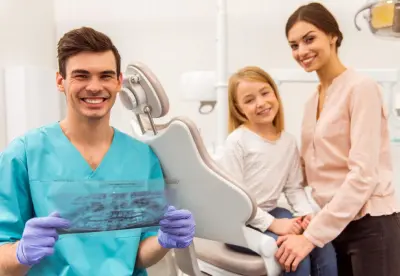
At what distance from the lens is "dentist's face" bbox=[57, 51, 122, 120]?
1124 millimetres

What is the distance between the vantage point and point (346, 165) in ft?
4.45

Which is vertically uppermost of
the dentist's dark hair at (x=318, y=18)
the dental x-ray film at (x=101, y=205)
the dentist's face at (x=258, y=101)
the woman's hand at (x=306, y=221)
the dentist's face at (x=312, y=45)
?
the dentist's dark hair at (x=318, y=18)

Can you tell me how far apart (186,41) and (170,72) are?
204 mm

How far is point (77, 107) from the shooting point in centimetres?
114

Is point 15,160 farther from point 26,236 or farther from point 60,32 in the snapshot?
point 60,32

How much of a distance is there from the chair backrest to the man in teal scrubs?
92 millimetres

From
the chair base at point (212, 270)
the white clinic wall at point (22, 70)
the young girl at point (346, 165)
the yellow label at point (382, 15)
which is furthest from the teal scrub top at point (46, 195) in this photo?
the white clinic wall at point (22, 70)

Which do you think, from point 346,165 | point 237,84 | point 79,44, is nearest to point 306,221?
point 346,165

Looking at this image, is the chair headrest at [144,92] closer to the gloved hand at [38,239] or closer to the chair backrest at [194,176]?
the chair backrest at [194,176]

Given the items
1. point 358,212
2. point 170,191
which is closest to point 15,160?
point 170,191

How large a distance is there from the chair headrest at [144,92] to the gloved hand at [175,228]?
0.33 meters

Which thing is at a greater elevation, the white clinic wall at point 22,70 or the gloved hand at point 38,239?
the white clinic wall at point 22,70

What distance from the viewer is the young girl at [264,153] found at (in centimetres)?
147

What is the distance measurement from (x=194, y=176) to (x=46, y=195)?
41 centimetres
